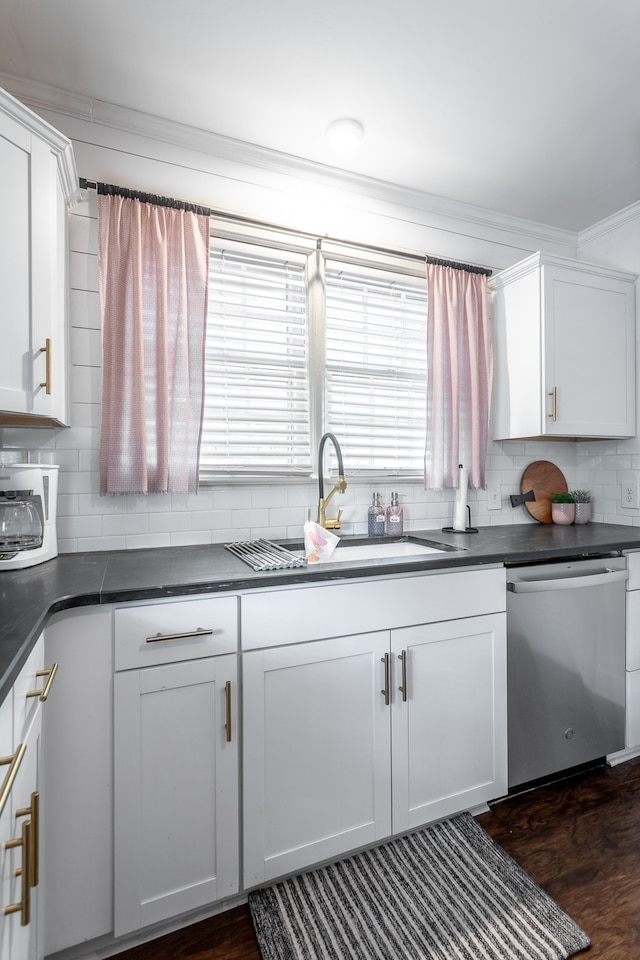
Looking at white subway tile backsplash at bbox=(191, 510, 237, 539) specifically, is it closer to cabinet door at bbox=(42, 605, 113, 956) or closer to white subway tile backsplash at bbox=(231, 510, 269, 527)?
white subway tile backsplash at bbox=(231, 510, 269, 527)

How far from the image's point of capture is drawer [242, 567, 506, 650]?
147 cm

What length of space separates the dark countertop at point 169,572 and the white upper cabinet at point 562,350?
2.13ft

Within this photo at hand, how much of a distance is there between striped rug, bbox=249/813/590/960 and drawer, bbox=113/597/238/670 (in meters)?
0.81

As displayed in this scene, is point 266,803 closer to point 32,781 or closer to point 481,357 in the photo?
point 32,781

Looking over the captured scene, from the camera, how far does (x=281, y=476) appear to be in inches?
88.2

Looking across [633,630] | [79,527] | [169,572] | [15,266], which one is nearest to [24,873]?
[169,572]

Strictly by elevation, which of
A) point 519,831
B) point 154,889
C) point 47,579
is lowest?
point 519,831

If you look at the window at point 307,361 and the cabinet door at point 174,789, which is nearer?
the cabinet door at point 174,789

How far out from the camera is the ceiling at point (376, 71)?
154cm

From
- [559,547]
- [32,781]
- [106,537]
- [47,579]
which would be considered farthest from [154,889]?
[559,547]

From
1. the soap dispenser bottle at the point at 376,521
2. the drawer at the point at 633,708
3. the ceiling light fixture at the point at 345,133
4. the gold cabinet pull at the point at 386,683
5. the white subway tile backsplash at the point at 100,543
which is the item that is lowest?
the drawer at the point at 633,708

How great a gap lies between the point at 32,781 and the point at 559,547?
188cm

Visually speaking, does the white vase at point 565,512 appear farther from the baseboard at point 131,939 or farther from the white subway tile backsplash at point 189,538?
the baseboard at point 131,939

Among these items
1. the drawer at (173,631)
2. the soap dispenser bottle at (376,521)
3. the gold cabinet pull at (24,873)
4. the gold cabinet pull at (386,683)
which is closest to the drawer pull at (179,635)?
the drawer at (173,631)
